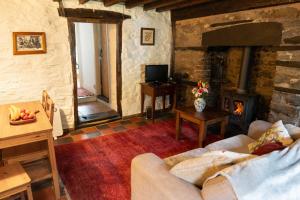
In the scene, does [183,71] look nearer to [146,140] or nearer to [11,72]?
[146,140]

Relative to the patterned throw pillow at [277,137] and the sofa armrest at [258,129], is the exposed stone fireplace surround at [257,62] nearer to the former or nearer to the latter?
the sofa armrest at [258,129]

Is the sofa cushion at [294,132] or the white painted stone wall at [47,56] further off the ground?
the white painted stone wall at [47,56]

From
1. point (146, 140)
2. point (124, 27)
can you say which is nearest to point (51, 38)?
point (124, 27)

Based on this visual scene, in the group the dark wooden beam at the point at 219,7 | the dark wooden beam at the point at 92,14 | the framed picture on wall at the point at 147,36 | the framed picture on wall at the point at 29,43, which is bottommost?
the framed picture on wall at the point at 29,43

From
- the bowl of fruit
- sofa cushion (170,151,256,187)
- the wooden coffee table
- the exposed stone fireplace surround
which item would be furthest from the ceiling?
sofa cushion (170,151,256,187)

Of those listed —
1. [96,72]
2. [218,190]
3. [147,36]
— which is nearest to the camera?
[218,190]

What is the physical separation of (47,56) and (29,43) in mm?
299

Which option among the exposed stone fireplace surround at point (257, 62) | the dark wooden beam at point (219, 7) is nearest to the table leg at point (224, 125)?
the exposed stone fireplace surround at point (257, 62)

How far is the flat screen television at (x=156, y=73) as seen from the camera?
165 inches

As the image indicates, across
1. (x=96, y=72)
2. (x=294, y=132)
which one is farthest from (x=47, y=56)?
(x=294, y=132)

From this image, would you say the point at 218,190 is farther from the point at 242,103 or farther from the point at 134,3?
the point at 134,3

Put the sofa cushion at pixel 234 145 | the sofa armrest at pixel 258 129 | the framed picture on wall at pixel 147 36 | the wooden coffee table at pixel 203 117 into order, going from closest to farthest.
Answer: the sofa cushion at pixel 234 145 → the sofa armrest at pixel 258 129 → the wooden coffee table at pixel 203 117 → the framed picture on wall at pixel 147 36

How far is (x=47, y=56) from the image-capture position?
130 inches

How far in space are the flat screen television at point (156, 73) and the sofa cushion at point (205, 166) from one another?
298cm
